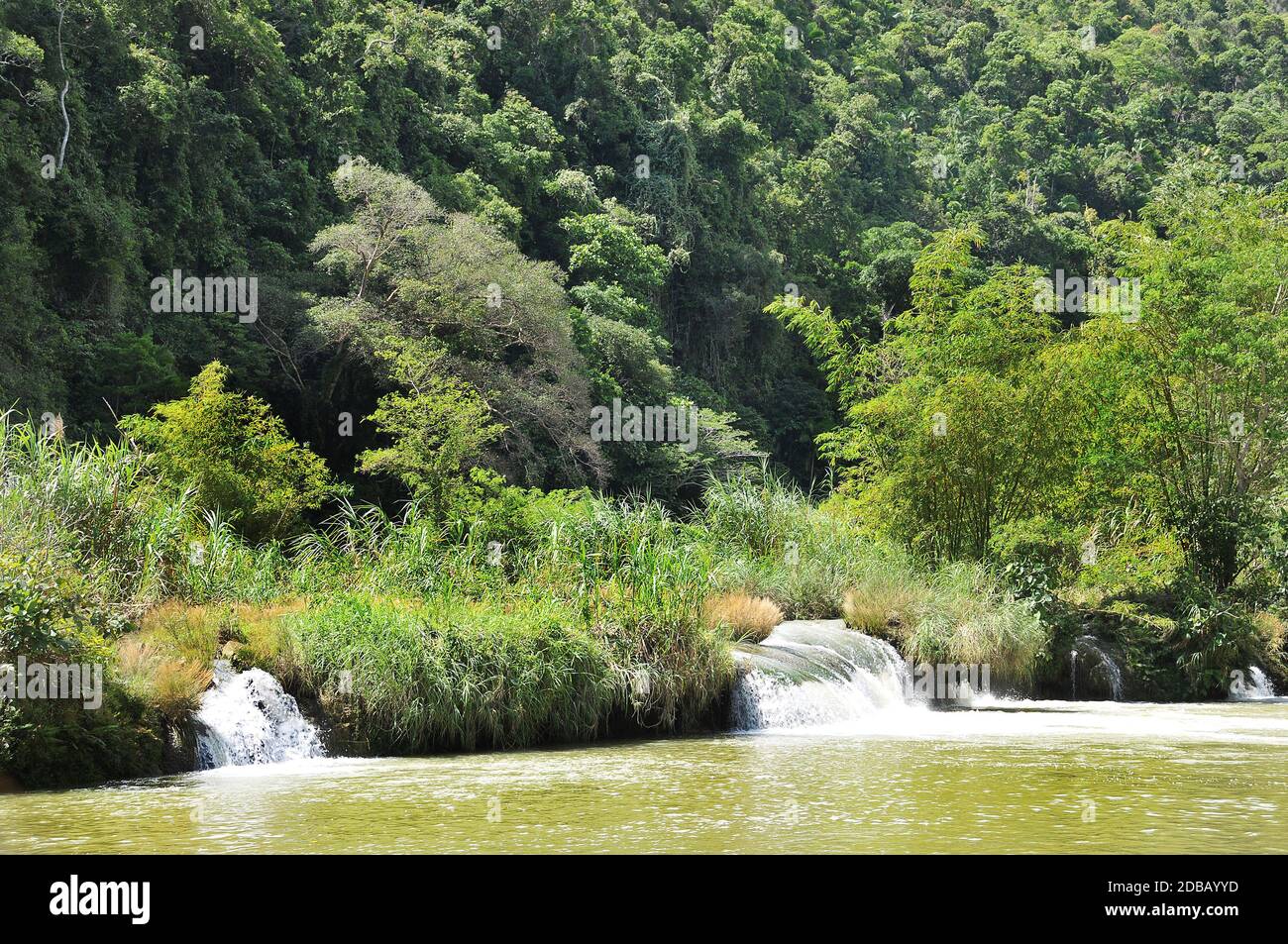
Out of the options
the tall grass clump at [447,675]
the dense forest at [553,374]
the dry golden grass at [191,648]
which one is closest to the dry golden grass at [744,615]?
the dense forest at [553,374]

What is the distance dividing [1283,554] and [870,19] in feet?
175

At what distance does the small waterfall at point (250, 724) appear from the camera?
34.9 ft

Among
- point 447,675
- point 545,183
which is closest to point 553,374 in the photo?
point 545,183

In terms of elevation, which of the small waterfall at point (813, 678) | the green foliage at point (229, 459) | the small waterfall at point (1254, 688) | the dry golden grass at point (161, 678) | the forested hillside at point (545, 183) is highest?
the forested hillside at point (545, 183)

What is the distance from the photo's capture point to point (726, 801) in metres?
9.02

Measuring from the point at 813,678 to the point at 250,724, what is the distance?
5822 mm

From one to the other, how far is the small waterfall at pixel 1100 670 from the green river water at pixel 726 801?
15.7 ft

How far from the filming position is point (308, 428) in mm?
27344

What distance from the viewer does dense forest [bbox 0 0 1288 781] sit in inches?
512

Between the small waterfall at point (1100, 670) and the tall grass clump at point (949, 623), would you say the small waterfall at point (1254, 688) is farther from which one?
the tall grass clump at point (949, 623)

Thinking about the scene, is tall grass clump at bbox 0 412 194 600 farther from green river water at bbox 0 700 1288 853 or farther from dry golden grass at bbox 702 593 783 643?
dry golden grass at bbox 702 593 783 643

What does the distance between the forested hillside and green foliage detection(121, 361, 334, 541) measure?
3.39m

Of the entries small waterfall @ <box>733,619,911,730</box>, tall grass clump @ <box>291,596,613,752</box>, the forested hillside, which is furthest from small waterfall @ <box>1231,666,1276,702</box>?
tall grass clump @ <box>291,596,613,752</box>
